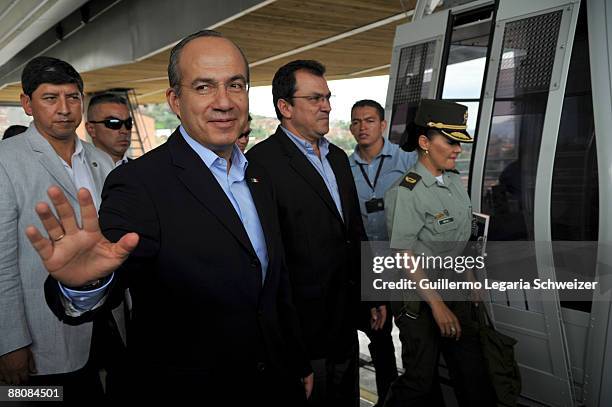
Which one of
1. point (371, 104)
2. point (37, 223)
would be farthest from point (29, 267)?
point (371, 104)

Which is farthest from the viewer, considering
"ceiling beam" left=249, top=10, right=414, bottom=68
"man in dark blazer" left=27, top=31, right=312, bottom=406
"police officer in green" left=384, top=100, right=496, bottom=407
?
"ceiling beam" left=249, top=10, right=414, bottom=68

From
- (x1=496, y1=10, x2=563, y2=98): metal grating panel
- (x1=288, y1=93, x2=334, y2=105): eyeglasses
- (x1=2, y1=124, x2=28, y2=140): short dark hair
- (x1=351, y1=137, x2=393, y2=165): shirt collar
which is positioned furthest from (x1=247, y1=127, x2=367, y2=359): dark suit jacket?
(x1=2, y1=124, x2=28, y2=140): short dark hair

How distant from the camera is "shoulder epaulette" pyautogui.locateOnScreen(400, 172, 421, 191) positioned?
8.23 ft

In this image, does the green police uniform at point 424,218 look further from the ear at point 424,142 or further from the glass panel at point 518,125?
→ the glass panel at point 518,125

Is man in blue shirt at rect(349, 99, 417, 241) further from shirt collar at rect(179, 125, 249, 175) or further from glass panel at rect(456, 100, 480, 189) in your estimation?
shirt collar at rect(179, 125, 249, 175)

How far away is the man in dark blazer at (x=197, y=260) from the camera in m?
1.33

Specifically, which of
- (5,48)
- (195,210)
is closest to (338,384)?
(195,210)

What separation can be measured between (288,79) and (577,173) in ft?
5.08

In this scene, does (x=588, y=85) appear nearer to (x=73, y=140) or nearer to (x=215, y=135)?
(x=215, y=135)

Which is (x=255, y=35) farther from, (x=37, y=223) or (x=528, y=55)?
(x=37, y=223)

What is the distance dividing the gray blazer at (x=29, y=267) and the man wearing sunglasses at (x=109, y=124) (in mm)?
1658

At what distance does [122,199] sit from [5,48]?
1485cm

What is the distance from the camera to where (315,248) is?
Result: 2381 mm

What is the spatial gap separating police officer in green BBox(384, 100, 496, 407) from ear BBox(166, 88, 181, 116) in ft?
4.18
